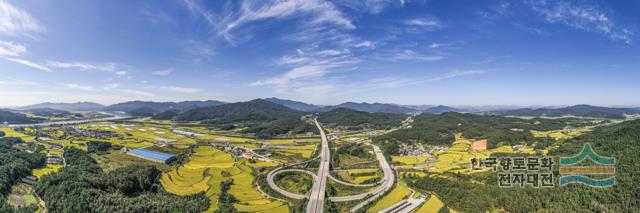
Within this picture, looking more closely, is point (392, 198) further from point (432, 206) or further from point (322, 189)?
point (322, 189)

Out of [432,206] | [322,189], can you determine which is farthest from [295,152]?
[432,206]

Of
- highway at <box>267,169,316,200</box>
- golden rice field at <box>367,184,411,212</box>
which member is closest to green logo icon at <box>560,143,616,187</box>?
golden rice field at <box>367,184,411,212</box>

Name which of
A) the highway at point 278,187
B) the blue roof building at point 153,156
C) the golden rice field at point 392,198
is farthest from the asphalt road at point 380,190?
the blue roof building at point 153,156

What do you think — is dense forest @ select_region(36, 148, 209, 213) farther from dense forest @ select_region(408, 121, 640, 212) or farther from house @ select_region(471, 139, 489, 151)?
house @ select_region(471, 139, 489, 151)

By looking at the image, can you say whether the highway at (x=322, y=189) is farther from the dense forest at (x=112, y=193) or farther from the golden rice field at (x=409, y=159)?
the dense forest at (x=112, y=193)

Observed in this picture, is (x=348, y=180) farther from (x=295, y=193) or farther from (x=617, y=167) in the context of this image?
(x=617, y=167)

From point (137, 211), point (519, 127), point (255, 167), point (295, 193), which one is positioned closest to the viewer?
point (137, 211)

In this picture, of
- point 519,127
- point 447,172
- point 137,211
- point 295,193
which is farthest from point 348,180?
point 519,127
